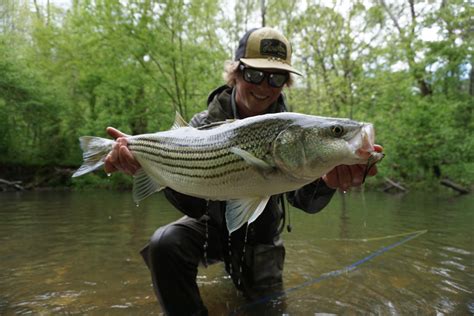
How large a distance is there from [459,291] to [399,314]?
101 cm

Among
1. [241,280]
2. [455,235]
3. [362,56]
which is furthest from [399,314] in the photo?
[362,56]

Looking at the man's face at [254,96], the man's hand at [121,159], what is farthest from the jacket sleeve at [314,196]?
the man's hand at [121,159]

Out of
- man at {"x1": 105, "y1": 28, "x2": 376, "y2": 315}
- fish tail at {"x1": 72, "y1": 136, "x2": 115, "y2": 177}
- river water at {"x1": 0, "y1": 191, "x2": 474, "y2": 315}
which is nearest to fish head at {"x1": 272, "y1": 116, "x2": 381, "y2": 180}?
man at {"x1": 105, "y1": 28, "x2": 376, "y2": 315}

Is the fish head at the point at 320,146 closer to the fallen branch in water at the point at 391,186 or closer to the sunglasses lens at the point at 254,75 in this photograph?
the sunglasses lens at the point at 254,75

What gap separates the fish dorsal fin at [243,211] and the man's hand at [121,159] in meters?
0.94

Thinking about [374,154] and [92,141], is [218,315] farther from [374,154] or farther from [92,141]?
[374,154]

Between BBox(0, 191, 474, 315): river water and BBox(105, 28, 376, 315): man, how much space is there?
367mm

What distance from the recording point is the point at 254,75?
306 centimetres

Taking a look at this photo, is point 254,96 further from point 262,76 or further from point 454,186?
point 454,186

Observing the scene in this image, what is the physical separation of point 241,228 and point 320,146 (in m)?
1.59

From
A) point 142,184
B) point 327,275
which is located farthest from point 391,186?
point 142,184

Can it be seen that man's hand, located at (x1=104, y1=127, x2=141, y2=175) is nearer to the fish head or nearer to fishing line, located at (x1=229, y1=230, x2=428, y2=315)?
the fish head

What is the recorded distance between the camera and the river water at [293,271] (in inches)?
127

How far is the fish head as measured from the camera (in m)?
1.81
